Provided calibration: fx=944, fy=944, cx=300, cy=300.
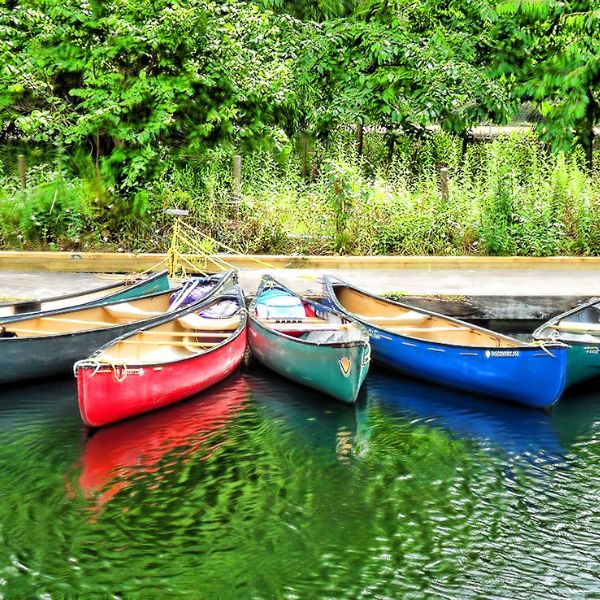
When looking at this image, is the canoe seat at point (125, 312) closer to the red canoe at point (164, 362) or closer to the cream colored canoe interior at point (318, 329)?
the red canoe at point (164, 362)

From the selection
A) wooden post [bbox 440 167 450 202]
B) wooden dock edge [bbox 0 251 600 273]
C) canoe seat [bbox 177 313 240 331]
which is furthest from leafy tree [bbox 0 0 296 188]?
canoe seat [bbox 177 313 240 331]

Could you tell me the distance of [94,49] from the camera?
58.5ft

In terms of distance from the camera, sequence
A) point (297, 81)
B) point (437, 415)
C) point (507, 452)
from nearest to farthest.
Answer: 1. point (507, 452)
2. point (437, 415)
3. point (297, 81)

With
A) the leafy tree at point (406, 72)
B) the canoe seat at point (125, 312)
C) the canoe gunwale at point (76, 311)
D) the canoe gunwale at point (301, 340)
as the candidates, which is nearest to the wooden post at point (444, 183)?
the leafy tree at point (406, 72)

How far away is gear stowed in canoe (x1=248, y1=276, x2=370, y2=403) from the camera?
1195 centimetres

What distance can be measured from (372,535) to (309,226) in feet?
A: 34.9

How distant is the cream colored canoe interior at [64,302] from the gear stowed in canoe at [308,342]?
237 cm

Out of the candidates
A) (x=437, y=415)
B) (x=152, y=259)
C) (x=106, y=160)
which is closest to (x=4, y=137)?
(x=106, y=160)

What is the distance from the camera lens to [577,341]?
12734 mm

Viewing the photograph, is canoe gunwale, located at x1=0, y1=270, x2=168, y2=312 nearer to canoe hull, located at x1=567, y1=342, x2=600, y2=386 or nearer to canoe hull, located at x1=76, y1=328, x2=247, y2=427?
canoe hull, located at x1=76, y1=328, x2=247, y2=427

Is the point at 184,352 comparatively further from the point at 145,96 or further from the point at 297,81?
the point at 297,81

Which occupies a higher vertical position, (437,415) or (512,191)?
(512,191)

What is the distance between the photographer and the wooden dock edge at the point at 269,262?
17641 millimetres

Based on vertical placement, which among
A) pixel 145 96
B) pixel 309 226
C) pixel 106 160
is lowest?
pixel 309 226
